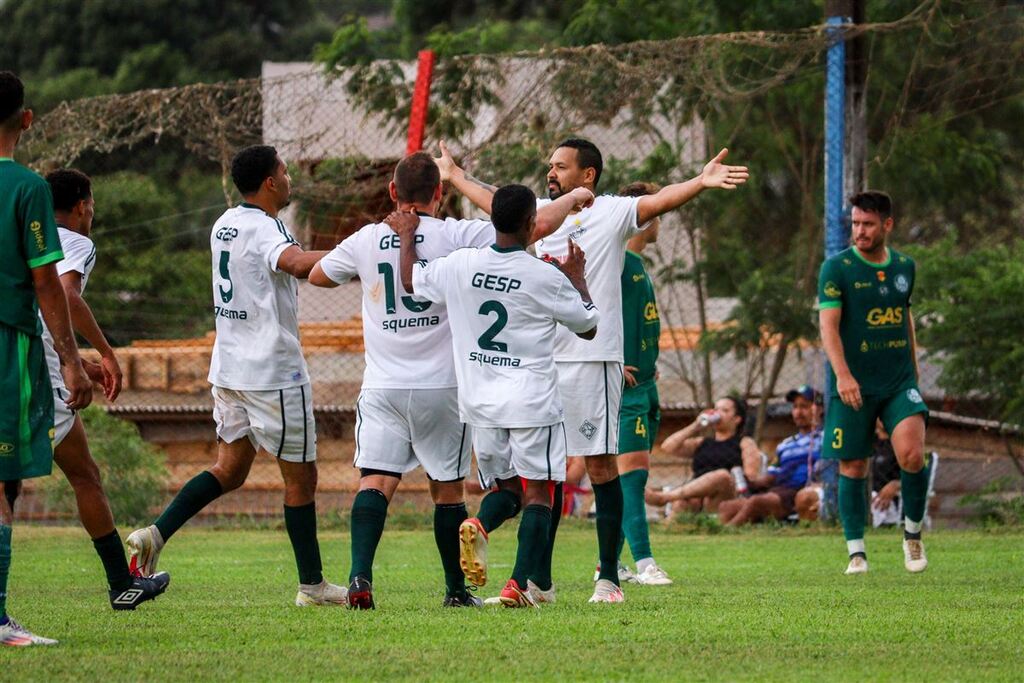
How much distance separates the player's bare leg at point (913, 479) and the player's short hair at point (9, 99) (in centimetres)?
585

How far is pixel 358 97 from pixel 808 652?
409 inches

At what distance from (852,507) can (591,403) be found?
2771 millimetres

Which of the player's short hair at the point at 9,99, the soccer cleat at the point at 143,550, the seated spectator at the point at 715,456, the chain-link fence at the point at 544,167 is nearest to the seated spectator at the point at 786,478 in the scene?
the seated spectator at the point at 715,456

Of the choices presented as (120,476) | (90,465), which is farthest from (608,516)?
(120,476)

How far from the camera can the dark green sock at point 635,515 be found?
9.01 m

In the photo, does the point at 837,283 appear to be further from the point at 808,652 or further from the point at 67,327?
the point at 67,327

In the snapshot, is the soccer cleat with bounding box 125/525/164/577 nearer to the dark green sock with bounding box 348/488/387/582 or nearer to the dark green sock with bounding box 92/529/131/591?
the dark green sock with bounding box 92/529/131/591

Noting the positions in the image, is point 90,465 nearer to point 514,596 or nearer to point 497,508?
point 497,508

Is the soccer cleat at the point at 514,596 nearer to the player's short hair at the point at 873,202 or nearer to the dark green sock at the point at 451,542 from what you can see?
the dark green sock at the point at 451,542

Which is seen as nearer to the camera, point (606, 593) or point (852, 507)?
point (606, 593)

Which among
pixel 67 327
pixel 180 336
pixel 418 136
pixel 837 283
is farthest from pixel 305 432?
pixel 180 336

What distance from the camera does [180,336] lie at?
78.1 ft

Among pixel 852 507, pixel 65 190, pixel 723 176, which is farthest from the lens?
pixel 852 507

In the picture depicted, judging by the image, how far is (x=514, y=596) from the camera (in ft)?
22.0
